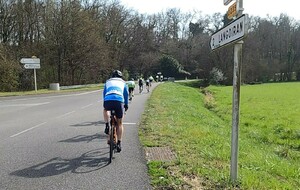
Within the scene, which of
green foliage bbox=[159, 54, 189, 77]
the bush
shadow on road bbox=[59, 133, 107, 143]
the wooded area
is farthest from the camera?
green foliage bbox=[159, 54, 189, 77]

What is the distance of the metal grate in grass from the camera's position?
23.2 ft

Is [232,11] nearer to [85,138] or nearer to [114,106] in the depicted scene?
[114,106]

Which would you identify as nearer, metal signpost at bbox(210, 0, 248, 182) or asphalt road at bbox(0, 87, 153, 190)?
metal signpost at bbox(210, 0, 248, 182)

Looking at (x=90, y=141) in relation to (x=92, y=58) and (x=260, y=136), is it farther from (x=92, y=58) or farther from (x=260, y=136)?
(x=92, y=58)

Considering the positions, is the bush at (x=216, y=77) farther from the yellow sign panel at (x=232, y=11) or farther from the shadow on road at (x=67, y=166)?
the yellow sign panel at (x=232, y=11)

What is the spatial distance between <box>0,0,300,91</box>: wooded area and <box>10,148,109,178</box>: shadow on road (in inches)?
284

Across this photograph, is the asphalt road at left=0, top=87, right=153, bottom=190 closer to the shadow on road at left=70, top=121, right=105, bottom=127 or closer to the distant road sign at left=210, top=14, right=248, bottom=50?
the shadow on road at left=70, top=121, right=105, bottom=127

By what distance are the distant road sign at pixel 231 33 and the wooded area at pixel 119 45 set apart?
6.43 m

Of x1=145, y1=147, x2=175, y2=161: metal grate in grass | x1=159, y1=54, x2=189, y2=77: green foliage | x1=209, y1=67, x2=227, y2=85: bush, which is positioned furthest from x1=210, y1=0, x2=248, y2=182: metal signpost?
x1=159, y1=54, x2=189, y2=77: green foliage

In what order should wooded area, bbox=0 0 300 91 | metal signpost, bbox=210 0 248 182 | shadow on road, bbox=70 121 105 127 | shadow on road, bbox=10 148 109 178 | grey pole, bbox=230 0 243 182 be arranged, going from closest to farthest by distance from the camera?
metal signpost, bbox=210 0 248 182
grey pole, bbox=230 0 243 182
shadow on road, bbox=10 148 109 178
shadow on road, bbox=70 121 105 127
wooded area, bbox=0 0 300 91

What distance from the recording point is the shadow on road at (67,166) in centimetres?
627

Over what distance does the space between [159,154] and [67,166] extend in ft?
6.59

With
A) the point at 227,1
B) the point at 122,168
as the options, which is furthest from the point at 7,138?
the point at 227,1

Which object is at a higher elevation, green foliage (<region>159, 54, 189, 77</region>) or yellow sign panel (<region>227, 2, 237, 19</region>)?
green foliage (<region>159, 54, 189, 77</region>)
